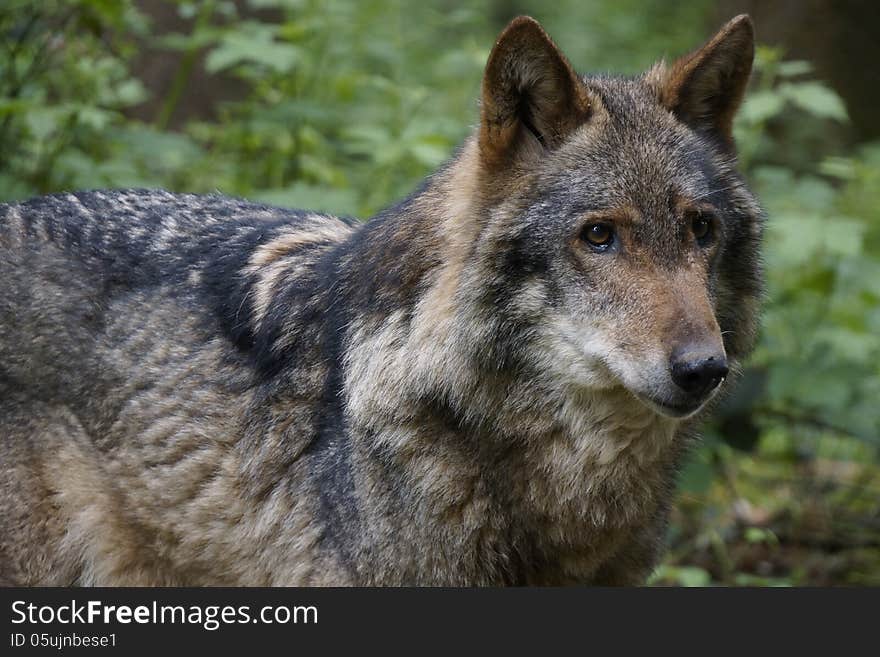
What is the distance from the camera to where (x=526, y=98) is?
4336mm

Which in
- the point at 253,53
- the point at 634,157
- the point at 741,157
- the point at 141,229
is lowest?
the point at 141,229

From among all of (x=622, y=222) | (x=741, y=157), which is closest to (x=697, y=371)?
(x=622, y=222)

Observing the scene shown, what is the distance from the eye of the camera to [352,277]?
15.4 ft

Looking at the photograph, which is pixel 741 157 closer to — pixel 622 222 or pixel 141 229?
pixel 622 222

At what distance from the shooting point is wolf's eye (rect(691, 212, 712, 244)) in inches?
167

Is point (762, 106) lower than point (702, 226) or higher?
higher

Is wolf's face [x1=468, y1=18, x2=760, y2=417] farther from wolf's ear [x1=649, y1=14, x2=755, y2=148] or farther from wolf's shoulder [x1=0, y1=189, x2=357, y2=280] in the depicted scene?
wolf's shoulder [x1=0, y1=189, x2=357, y2=280]

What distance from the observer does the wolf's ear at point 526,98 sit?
13.7 feet

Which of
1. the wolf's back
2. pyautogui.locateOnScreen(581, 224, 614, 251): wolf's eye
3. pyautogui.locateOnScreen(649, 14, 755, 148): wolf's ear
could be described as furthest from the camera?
the wolf's back

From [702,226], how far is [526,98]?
0.79m

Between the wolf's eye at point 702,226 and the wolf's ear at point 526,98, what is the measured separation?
56 centimetres

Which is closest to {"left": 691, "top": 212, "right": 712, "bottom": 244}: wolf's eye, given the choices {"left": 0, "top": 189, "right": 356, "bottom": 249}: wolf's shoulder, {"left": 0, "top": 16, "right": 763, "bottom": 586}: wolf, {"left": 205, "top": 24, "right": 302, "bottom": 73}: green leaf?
{"left": 0, "top": 16, "right": 763, "bottom": 586}: wolf

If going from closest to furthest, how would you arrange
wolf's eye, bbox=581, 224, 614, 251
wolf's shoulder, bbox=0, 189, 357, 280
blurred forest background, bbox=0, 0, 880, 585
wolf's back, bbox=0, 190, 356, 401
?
wolf's eye, bbox=581, 224, 614, 251, wolf's back, bbox=0, 190, 356, 401, wolf's shoulder, bbox=0, 189, 357, 280, blurred forest background, bbox=0, 0, 880, 585

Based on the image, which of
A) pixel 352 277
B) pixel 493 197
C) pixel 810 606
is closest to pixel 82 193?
pixel 352 277
